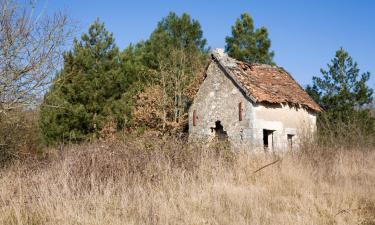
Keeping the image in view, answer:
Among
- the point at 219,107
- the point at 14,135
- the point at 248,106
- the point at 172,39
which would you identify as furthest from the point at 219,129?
the point at 14,135

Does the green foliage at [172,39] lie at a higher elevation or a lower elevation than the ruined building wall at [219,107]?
higher

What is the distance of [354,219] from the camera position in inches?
241

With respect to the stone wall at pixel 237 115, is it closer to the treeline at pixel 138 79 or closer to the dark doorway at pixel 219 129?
the dark doorway at pixel 219 129

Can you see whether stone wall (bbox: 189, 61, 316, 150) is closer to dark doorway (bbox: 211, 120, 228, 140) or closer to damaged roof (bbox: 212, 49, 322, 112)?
dark doorway (bbox: 211, 120, 228, 140)

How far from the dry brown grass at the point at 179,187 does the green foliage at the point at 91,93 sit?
9026 millimetres

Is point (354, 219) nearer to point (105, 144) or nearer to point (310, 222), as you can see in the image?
point (310, 222)

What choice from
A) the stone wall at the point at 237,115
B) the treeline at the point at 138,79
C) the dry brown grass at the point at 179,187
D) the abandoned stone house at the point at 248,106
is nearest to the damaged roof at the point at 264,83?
the abandoned stone house at the point at 248,106

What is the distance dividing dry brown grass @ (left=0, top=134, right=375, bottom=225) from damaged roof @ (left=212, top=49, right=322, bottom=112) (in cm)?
651

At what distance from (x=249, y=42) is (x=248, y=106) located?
349 inches

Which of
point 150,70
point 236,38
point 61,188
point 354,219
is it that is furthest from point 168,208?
point 236,38

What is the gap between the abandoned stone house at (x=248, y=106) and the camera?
634 inches

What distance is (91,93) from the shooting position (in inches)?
711

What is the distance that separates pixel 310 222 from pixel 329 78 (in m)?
15.5

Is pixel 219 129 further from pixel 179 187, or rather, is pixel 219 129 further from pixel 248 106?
pixel 179 187
